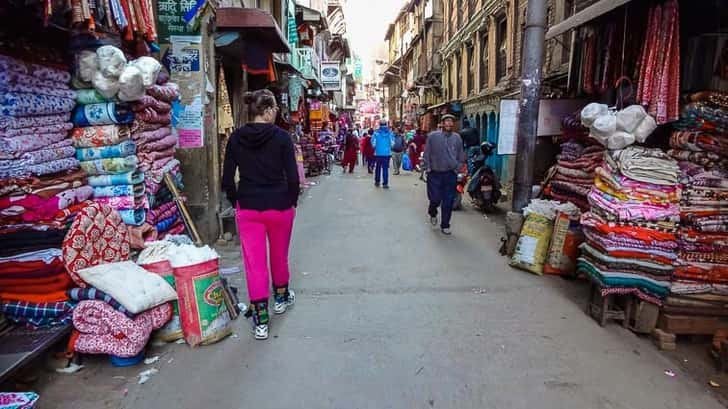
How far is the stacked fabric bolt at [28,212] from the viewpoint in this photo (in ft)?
11.3

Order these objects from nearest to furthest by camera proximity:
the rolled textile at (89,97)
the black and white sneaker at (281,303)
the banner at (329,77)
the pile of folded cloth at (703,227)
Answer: the pile of folded cloth at (703,227)
the rolled textile at (89,97)
the black and white sneaker at (281,303)
the banner at (329,77)

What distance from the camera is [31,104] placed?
142 inches

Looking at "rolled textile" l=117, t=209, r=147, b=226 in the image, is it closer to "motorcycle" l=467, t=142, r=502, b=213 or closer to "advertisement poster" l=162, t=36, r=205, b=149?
"advertisement poster" l=162, t=36, r=205, b=149

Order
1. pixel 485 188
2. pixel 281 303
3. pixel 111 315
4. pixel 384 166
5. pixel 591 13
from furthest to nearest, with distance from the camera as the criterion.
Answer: pixel 384 166, pixel 485 188, pixel 591 13, pixel 281 303, pixel 111 315

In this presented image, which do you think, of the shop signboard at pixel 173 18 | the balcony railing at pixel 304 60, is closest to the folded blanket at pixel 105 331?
the shop signboard at pixel 173 18

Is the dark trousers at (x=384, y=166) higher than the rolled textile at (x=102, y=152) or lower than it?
lower

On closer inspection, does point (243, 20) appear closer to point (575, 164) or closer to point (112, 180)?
point (112, 180)

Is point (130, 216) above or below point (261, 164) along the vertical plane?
below

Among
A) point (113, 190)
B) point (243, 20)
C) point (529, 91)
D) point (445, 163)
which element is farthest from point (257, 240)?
point (243, 20)

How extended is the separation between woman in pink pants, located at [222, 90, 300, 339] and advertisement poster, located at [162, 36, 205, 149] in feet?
8.85

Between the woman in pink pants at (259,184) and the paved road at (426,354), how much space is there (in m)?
0.48

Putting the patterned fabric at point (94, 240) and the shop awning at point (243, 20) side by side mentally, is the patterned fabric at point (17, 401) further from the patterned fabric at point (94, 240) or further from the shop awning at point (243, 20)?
the shop awning at point (243, 20)

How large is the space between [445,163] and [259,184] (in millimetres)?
4636

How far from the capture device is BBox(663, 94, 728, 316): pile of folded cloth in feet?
13.2
